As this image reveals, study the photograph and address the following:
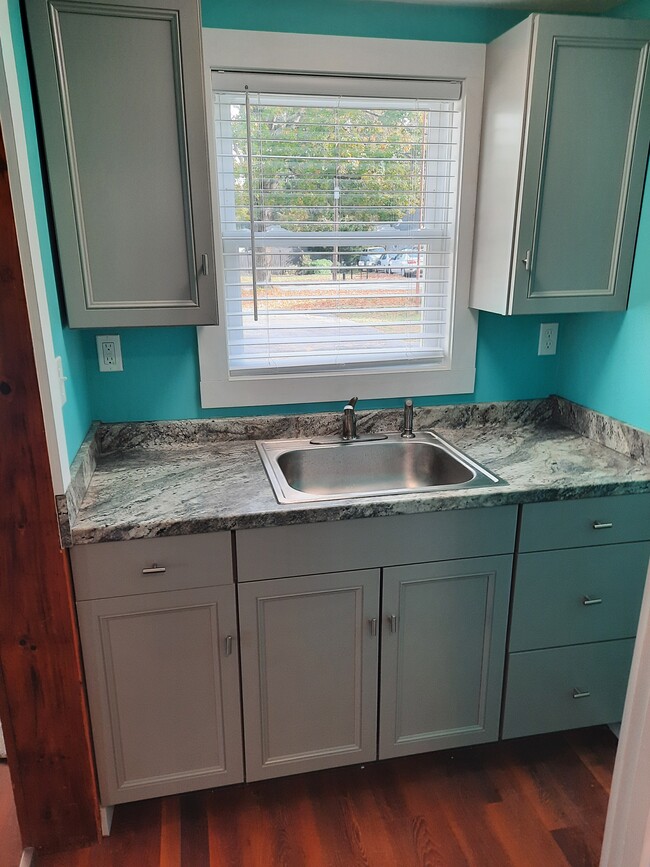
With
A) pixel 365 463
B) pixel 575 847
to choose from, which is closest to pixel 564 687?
pixel 575 847

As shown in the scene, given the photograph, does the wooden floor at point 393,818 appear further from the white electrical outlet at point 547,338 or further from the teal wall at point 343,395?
the white electrical outlet at point 547,338

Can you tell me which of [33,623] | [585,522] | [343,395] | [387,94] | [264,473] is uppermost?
[387,94]

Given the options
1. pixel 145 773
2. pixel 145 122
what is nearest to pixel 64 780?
pixel 145 773

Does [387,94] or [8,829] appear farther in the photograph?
[387,94]

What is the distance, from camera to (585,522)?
1.86 metres

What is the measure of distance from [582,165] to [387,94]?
0.66m

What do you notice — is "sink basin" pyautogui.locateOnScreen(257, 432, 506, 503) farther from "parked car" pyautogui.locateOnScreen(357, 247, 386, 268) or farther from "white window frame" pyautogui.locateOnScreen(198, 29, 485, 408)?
"parked car" pyautogui.locateOnScreen(357, 247, 386, 268)

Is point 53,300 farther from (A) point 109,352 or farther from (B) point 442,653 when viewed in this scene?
(B) point 442,653

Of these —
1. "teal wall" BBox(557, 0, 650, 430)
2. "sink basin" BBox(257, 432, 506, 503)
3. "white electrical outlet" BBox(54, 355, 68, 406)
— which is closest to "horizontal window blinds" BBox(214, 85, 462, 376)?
"sink basin" BBox(257, 432, 506, 503)

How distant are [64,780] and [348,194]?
6.41ft

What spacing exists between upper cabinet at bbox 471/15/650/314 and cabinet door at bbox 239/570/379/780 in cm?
108

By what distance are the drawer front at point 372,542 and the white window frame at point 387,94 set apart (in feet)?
2.15

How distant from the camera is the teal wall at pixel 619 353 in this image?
6.46 ft

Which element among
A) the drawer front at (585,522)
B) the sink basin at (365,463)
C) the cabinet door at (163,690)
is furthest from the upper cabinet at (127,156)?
the drawer front at (585,522)
